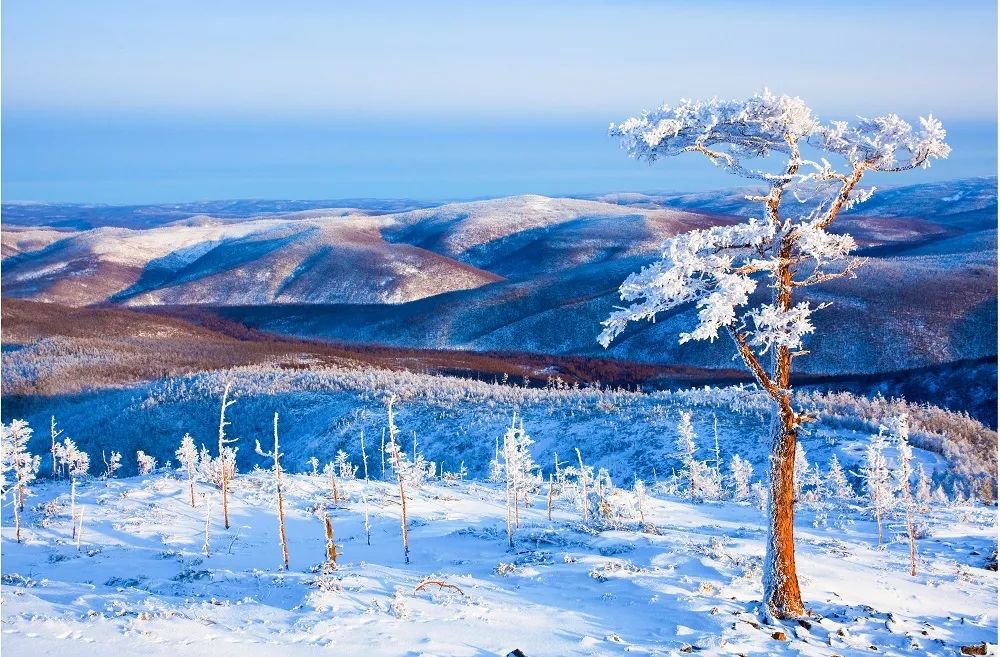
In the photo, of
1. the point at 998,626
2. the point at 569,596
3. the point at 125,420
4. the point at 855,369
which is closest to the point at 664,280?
the point at 569,596

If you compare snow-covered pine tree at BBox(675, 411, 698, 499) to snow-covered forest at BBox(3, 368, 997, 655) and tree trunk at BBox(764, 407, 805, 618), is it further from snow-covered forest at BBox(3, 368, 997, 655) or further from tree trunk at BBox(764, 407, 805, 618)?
tree trunk at BBox(764, 407, 805, 618)

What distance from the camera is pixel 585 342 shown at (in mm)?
97312

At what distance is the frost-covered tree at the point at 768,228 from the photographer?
415 inches

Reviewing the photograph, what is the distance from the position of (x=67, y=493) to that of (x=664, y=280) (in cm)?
2578

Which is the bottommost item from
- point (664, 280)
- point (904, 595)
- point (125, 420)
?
point (125, 420)

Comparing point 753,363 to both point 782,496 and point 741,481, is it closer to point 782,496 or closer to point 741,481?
point 782,496

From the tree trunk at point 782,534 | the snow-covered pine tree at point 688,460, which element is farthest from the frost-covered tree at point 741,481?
the tree trunk at point 782,534

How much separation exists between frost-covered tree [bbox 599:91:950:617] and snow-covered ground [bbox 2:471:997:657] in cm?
163

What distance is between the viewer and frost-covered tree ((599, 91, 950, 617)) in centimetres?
1055

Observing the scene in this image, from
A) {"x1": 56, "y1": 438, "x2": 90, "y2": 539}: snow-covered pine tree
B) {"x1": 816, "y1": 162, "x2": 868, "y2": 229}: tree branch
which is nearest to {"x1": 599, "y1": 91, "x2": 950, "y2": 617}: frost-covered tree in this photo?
{"x1": 816, "y1": 162, "x2": 868, "y2": 229}: tree branch

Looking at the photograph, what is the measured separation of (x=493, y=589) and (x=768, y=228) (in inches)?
295

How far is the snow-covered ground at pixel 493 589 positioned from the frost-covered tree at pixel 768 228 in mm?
1630

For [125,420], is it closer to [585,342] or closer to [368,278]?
[585,342]

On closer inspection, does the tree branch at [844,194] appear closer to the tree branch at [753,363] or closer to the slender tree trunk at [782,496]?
the slender tree trunk at [782,496]
